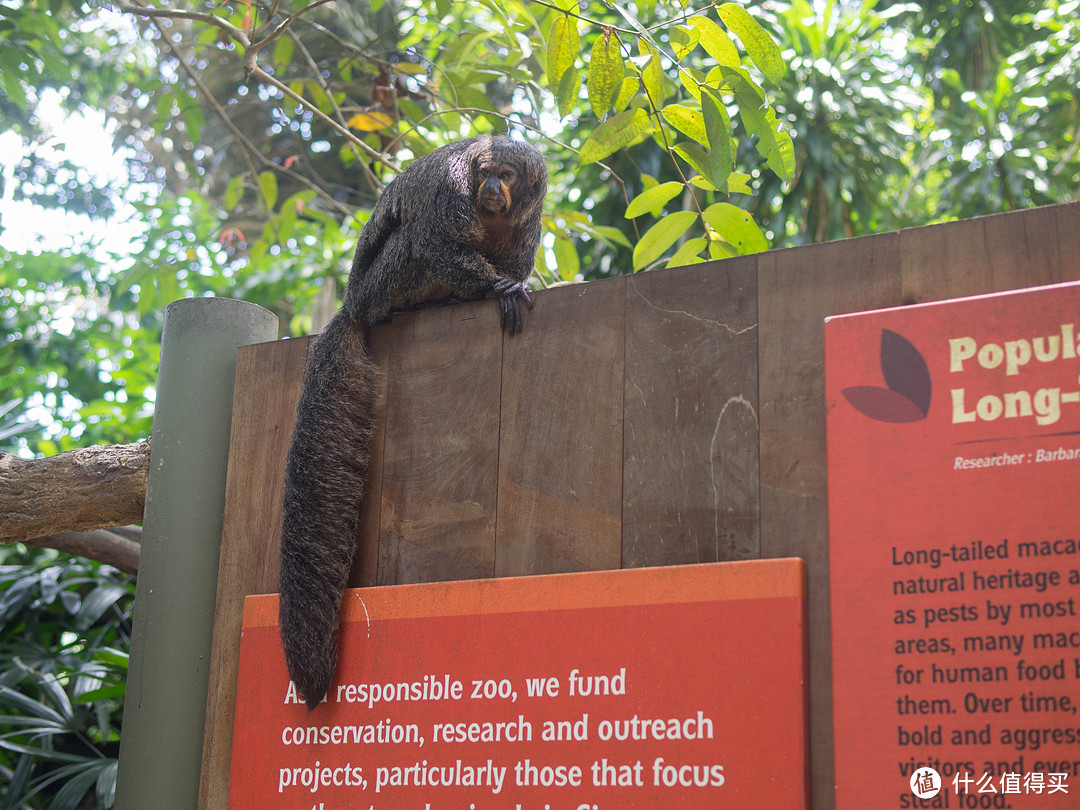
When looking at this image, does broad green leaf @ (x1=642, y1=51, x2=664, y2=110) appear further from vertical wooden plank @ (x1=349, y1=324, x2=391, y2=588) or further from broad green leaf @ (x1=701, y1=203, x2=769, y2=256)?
vertical wooden plank @ (x1=349, y1=324, x2=391, y2=588)

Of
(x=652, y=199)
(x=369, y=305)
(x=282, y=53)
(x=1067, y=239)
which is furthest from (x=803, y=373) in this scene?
(x=282, y=53)

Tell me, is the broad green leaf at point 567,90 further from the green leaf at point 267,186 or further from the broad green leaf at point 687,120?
the green leaf at point 267,186

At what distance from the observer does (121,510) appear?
3.23m

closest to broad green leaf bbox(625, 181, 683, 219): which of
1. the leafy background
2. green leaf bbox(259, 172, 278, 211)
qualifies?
the leafy background

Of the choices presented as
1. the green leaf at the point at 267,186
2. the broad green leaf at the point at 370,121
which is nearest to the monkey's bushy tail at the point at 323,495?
the broad green leaf at the point at 370,121

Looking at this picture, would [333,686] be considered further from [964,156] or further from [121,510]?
[964,156]

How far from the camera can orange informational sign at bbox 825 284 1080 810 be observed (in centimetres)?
Answer: 156

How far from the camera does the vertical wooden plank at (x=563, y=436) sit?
7.14 ft

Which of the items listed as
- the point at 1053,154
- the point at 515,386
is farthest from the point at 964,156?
the point at 515,386

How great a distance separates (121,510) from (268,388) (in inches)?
31.6

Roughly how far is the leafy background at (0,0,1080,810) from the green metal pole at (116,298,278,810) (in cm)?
114

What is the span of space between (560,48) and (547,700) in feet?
5.38

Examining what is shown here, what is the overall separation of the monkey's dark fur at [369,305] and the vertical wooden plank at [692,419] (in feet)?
1.31

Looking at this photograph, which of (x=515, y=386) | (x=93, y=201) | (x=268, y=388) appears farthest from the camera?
(x=93, y=201)
